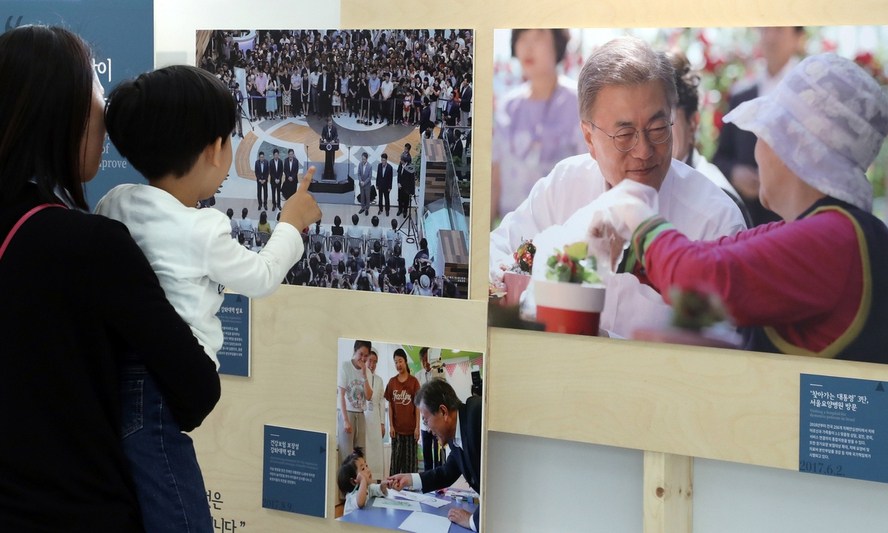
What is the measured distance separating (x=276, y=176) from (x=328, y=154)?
170mm

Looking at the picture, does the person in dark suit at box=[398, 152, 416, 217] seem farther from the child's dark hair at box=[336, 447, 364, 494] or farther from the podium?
the child's dark hair at box=[336, 447, 364, 494]

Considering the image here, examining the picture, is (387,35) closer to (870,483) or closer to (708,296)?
(708,296)

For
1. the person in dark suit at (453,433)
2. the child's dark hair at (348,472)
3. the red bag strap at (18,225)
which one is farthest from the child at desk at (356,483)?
the red bag strap at (18,225)

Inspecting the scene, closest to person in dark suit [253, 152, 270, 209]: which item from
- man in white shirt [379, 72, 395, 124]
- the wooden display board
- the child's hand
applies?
the wooden display board

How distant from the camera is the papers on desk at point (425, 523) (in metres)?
2.36

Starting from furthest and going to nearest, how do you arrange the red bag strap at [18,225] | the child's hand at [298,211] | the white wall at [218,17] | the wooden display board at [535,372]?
the white wall at [218,17] < the wooden display board at [535,372] < the child's hand at [298,211] < the red bag strap at [18,225]

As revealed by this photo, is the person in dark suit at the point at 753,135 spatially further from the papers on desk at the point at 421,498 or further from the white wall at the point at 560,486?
the papers on desk at the point at 421,498

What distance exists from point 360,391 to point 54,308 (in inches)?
53.9

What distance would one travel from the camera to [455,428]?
234 centimetres

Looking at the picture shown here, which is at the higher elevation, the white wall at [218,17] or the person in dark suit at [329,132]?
the white wall at [218,17]

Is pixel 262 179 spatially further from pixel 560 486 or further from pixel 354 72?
pixel 560 486

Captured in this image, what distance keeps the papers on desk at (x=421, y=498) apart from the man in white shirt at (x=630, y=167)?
2.11ft

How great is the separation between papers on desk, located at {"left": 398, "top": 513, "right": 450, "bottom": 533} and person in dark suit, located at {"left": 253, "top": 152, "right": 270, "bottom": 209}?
92 centimetres

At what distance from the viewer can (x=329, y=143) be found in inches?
94.4
